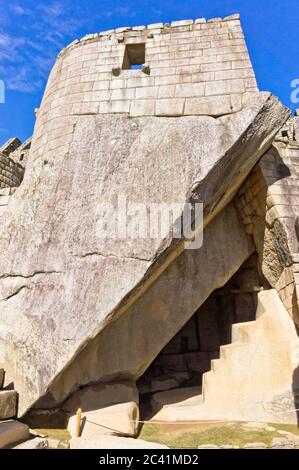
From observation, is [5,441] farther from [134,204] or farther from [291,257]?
[291,257]

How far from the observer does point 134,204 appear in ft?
15.5

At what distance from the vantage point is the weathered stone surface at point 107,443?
3.55m

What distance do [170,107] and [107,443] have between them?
5166 millimetres

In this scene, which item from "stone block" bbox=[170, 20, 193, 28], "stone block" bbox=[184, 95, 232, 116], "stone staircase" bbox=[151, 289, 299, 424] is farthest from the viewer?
"stone block" bbox=[170, 20, 193, 28]

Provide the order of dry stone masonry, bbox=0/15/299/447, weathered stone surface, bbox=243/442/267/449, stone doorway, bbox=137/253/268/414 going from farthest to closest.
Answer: stone doorway, bbox=137/253/268/414 → dry stone masonry, bbox=0/15/299/447 → weathered stone surface, bbox=243/442/267/449

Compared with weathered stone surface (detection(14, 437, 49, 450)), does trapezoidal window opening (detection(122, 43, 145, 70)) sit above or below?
above

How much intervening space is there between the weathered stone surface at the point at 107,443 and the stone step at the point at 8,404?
876 mm

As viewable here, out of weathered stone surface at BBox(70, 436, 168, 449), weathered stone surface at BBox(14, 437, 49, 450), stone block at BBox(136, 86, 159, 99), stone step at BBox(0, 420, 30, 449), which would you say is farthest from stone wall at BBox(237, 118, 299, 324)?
stone step at BBox(0, 420, 30, 449)

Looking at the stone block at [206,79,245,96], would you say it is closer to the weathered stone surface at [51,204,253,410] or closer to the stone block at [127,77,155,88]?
the stone block at [127,77,155,88]

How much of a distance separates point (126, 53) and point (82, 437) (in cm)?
681

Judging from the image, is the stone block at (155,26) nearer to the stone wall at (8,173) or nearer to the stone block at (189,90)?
the stone block at (189,90)

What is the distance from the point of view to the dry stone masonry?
433 centimetres

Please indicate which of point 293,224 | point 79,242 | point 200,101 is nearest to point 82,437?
point 79,242

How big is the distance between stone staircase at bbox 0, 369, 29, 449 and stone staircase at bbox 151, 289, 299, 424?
2.25 m
